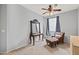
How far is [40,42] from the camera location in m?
2.57

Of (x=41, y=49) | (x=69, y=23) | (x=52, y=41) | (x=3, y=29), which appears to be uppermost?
(x=69, y=23)

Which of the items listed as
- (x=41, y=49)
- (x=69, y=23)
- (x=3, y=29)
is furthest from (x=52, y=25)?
(x=3, y=29)

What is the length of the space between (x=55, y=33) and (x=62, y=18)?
15.7 inches

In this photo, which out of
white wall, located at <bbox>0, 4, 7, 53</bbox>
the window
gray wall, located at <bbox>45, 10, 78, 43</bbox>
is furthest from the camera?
white wall, located at <bbox>0, 4, 7, 53</bbox>

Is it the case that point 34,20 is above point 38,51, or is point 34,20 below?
above

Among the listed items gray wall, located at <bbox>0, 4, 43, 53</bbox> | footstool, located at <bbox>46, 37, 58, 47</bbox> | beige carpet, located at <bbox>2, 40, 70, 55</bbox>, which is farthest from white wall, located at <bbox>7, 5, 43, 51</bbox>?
footstool, located at <bbox>46, 37, 58, 47</bbox>

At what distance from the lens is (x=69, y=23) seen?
2422 mm

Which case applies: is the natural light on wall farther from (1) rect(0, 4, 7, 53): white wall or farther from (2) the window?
(1) rect(0, 4, 7, 53): white wall

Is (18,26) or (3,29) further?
(3,29)

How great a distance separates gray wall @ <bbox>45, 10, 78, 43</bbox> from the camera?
7.65 feet

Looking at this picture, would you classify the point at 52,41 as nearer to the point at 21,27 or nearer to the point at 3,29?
the point at 21,27

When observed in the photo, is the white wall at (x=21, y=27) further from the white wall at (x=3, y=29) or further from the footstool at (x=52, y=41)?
the footstool at (x=52, y=41)
